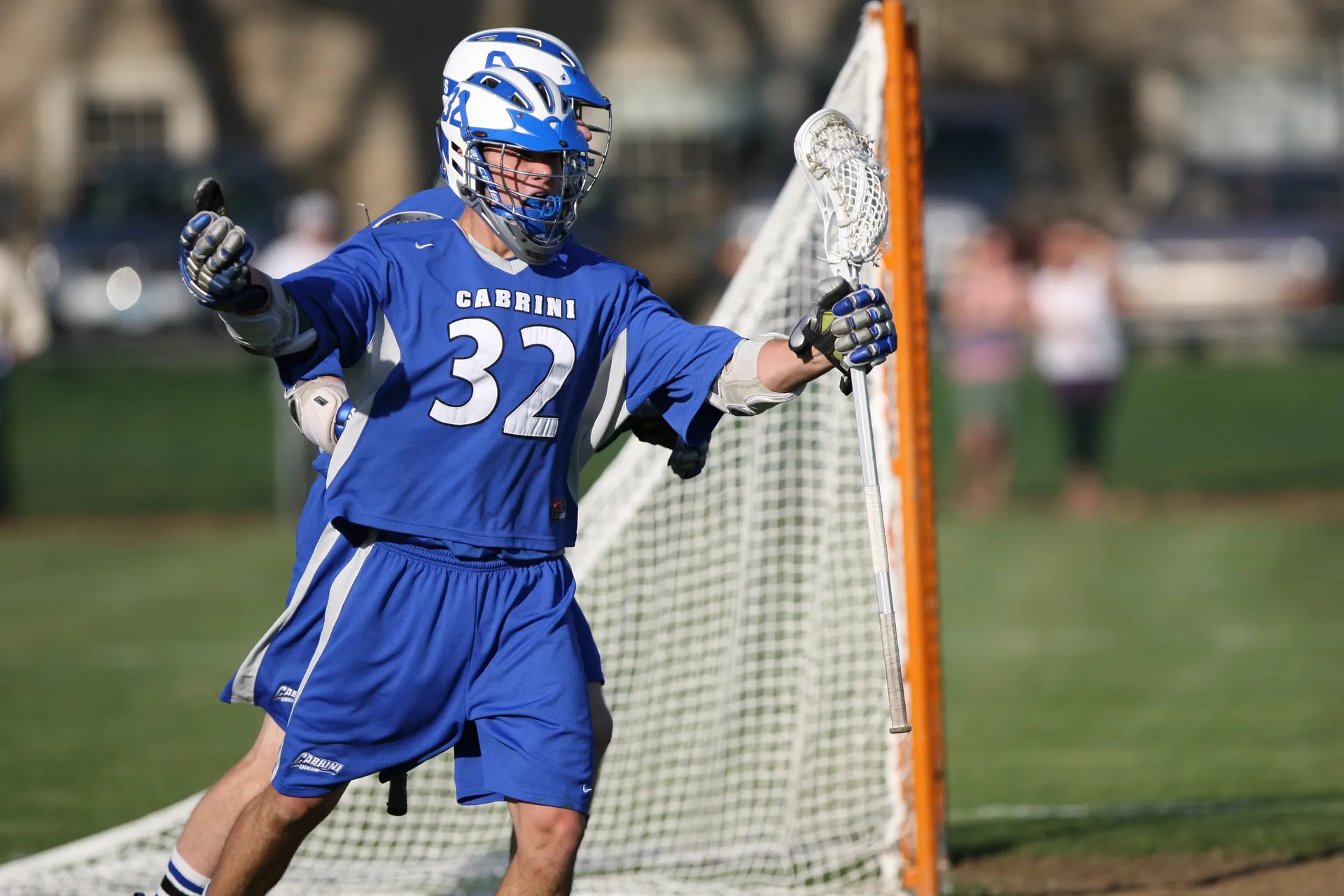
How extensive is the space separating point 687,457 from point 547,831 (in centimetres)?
93

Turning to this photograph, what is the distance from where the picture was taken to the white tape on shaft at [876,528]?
3.87 m

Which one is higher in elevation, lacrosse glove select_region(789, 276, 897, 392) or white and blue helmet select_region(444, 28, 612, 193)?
white and blue helmet select_region(444, 28, 612, 193)

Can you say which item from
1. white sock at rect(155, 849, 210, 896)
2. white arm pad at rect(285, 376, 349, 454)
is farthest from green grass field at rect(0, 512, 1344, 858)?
white arm pad at rect(285, 376, 349, 454)

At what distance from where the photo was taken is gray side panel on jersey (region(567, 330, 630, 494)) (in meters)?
3.97

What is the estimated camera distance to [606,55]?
29.5 m

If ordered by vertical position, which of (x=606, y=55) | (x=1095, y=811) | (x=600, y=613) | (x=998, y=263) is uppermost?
(x=606, y=55)

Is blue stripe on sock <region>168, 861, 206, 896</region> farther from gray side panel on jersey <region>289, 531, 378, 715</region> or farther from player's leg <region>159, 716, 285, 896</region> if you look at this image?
gray side panel on jersey <region>289, 531, 378, 715</region>

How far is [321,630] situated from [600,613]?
208cm

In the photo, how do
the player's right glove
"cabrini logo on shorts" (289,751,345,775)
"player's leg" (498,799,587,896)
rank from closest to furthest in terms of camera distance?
the player's right glove, "player's leg" (498,799,587,896), "cabrini logo on shorts" (289,751,345,775)

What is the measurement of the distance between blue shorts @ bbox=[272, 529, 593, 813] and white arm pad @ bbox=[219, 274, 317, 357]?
1.77 feet

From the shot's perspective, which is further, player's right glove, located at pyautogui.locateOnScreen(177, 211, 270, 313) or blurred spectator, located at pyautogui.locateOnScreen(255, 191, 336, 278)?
blurred spectator, located at pyautogui.locateOnScreen(255, 191, 336, 278)

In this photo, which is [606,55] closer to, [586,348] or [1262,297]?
[1262,297]

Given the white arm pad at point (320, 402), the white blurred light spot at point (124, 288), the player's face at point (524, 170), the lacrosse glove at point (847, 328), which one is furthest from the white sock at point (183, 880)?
the white blurred light spot at point (124, 288)

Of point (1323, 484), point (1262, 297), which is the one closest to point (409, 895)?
point (1323, 484)
